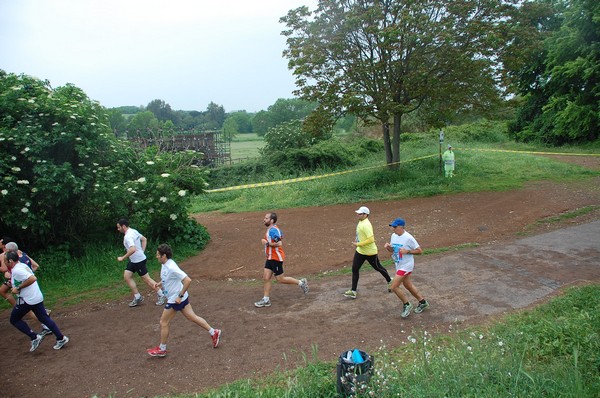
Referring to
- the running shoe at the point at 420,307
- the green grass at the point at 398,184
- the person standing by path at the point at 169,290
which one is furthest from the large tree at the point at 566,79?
the person standing by path at the point at 169,290

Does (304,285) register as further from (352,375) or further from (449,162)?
(449,162)

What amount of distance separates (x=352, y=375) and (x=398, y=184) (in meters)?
13.4

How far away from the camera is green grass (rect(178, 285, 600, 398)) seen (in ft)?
13.1

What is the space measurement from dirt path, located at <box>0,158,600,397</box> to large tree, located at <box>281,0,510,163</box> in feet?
18.0

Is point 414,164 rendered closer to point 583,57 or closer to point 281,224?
point 281,224

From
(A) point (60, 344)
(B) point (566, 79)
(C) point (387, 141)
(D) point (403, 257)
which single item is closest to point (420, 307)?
(D) point (403, 257)

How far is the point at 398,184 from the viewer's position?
673 inches

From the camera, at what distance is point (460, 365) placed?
4402mm

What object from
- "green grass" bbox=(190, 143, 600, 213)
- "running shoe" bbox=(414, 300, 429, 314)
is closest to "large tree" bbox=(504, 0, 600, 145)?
"green grass" bbox=(190, 143, 600, 213)

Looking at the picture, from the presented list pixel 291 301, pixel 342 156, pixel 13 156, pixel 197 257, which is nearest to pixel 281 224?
pixel 197 257

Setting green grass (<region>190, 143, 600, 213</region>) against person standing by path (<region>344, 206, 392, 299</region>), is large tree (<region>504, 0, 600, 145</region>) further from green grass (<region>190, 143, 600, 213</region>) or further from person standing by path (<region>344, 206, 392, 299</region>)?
person standing by path (<region>344, 206, 392, 299</region>)

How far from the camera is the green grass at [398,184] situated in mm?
16281

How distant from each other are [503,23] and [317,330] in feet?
44.0

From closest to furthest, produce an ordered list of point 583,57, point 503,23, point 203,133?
point 503,23 < point 583,57 < point 203,133
